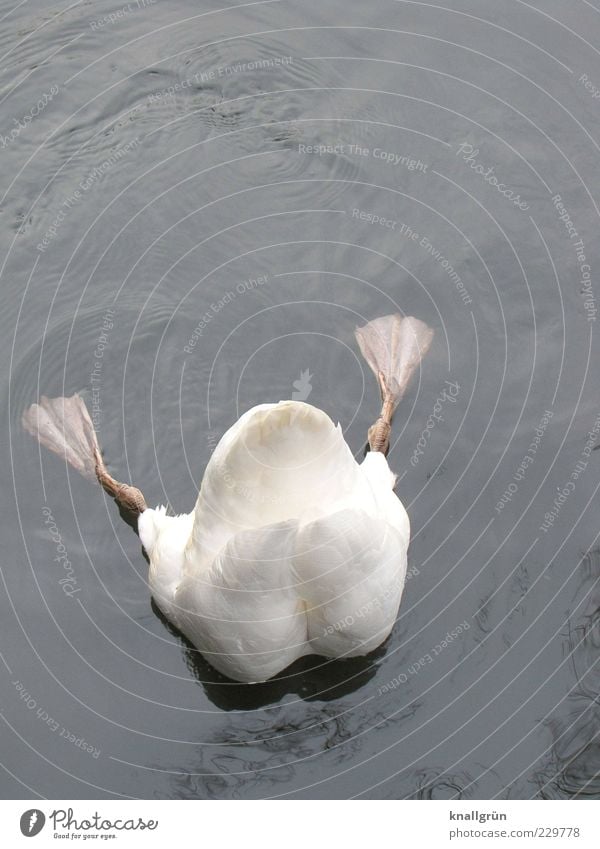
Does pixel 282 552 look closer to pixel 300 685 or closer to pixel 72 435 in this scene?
pixel 300 685

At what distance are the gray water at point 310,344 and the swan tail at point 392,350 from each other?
0.42 ft

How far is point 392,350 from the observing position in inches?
498

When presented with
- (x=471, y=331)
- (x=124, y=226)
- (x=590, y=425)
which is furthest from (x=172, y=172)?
(x=590, y=425)

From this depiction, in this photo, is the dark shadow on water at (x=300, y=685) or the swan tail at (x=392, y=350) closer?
the dark shadow on water at (x=300, y=685)

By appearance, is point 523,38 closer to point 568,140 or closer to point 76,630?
point 568,140

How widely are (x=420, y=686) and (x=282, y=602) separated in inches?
67.6

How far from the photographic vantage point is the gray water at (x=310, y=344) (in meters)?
11.0

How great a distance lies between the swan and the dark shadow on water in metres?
0.24

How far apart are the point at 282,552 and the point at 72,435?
3528 millimetres

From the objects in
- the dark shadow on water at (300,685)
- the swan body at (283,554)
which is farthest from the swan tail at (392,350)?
the dark shadow on water at (300,685)

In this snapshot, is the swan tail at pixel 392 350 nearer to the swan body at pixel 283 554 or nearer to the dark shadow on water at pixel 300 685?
the swan body at pixel 283 554

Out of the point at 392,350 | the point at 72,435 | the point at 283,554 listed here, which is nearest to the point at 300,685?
the point at 283,554

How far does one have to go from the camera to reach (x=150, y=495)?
39.9ft

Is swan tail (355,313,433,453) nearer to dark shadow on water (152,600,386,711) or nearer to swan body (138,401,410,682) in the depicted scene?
swan body (138,401,410,682)
